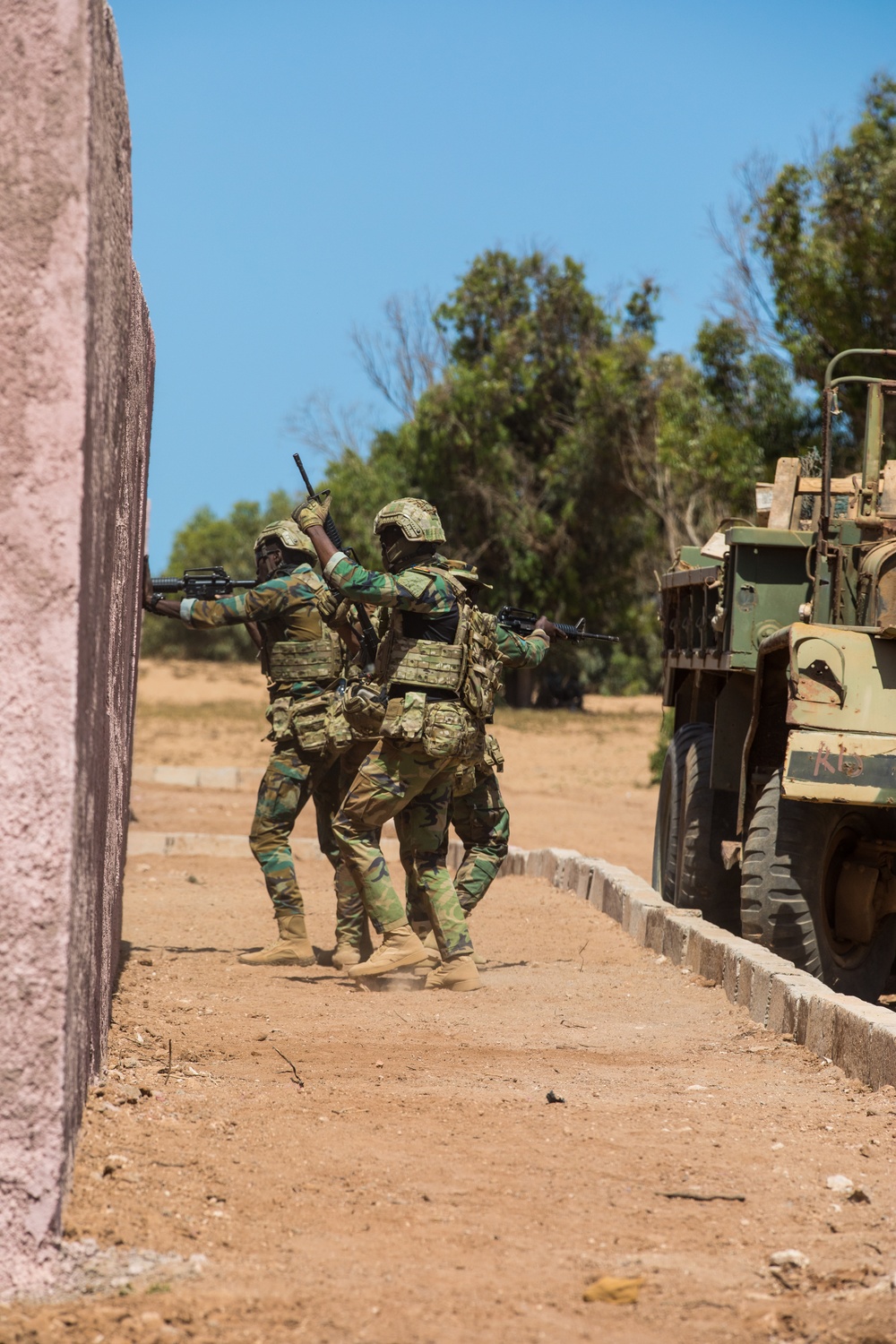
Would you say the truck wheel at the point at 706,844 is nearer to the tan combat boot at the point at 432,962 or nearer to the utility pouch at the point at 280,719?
the tan combat boot at the point at 432,962

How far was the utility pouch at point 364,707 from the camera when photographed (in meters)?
6.56

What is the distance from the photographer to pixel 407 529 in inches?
252

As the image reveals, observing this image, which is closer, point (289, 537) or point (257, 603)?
point (257, 603)

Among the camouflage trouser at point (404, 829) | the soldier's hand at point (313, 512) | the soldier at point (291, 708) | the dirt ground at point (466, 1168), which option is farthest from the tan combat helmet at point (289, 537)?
the dirt ground at point (466, 1168)

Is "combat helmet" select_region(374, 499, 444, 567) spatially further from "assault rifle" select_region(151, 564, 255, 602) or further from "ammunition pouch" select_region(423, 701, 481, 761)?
"assault rifle" select_region(151, 564, 255, 602)

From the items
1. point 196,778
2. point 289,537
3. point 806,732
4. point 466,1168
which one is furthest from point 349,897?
point 196,778

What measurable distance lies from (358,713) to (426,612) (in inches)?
20.7

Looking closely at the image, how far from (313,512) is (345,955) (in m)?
2.06

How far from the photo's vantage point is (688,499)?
2941cm

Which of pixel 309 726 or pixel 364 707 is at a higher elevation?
pixel 364 707

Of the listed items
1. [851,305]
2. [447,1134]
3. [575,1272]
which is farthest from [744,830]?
[851,305]

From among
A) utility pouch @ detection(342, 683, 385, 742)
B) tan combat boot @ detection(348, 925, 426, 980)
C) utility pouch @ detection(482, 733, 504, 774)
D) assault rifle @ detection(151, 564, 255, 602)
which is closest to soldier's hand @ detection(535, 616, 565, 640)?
utility pouch @ detection(482, 733, 504, 774)

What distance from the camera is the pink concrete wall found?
3.24 metres

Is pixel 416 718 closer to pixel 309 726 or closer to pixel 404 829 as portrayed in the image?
pixel 404 829
